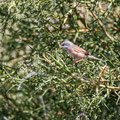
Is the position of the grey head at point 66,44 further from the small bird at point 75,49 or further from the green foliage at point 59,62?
the green foliage at point 59,62

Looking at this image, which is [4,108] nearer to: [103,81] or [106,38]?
[106,38]

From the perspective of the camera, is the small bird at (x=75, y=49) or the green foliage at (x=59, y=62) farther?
the small bird at (x=75, y=49)

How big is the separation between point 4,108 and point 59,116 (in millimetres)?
1095

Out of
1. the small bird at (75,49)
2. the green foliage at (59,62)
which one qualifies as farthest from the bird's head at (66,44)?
the green foliage at (59,62)

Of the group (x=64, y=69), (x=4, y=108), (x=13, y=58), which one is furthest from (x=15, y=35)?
(x=64, y=69)

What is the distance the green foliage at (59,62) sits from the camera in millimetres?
2707

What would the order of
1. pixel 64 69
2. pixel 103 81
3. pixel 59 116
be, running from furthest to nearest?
1. pixel 59 116
2. pixel 103 81
3. pixel 64 69

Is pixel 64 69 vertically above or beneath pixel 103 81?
above

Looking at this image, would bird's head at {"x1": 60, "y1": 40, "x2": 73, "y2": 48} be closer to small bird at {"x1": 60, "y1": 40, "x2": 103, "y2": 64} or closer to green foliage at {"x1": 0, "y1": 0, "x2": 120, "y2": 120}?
small bird at {"x1": 60, "y1": 40, "x2": 103, "y2": 64}

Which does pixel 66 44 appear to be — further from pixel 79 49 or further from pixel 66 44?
pixel 79 49

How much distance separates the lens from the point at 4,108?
4.68 metres

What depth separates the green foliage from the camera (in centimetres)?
271

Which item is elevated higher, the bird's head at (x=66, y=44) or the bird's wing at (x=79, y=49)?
the bird's head at (x=66, y=44)

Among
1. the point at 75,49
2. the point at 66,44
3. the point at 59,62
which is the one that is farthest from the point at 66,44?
the point at 59,62
